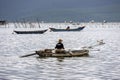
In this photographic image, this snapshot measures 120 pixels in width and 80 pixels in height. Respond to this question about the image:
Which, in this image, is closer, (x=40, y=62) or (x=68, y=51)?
(x=40, y=62)

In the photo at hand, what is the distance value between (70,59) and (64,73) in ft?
30.5

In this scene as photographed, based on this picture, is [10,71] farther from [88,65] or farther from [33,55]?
[33,55]

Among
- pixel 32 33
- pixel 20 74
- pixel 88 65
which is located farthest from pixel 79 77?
pixel 32 33

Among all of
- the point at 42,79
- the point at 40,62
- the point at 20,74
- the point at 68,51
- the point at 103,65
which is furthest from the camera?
the point at 68,51

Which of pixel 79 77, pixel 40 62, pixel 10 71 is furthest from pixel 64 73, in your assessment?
pixel 40 62

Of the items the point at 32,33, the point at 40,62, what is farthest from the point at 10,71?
the point at 32,33

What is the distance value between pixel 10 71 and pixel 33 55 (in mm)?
12352

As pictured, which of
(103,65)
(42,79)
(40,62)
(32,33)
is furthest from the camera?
(32,33)

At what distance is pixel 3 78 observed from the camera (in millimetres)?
22766

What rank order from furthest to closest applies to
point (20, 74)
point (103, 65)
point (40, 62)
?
1. point (40, 62)
2. point (103, 65)
3. point (20, 74)

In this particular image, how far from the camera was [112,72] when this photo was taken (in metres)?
25.5

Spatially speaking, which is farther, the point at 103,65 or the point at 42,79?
the point at 103,65

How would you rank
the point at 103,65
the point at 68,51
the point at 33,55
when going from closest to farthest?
the point at 103,65, the point at 68,51, the point at 33,55

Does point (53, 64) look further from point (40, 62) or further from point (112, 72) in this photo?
point (112, 72)
